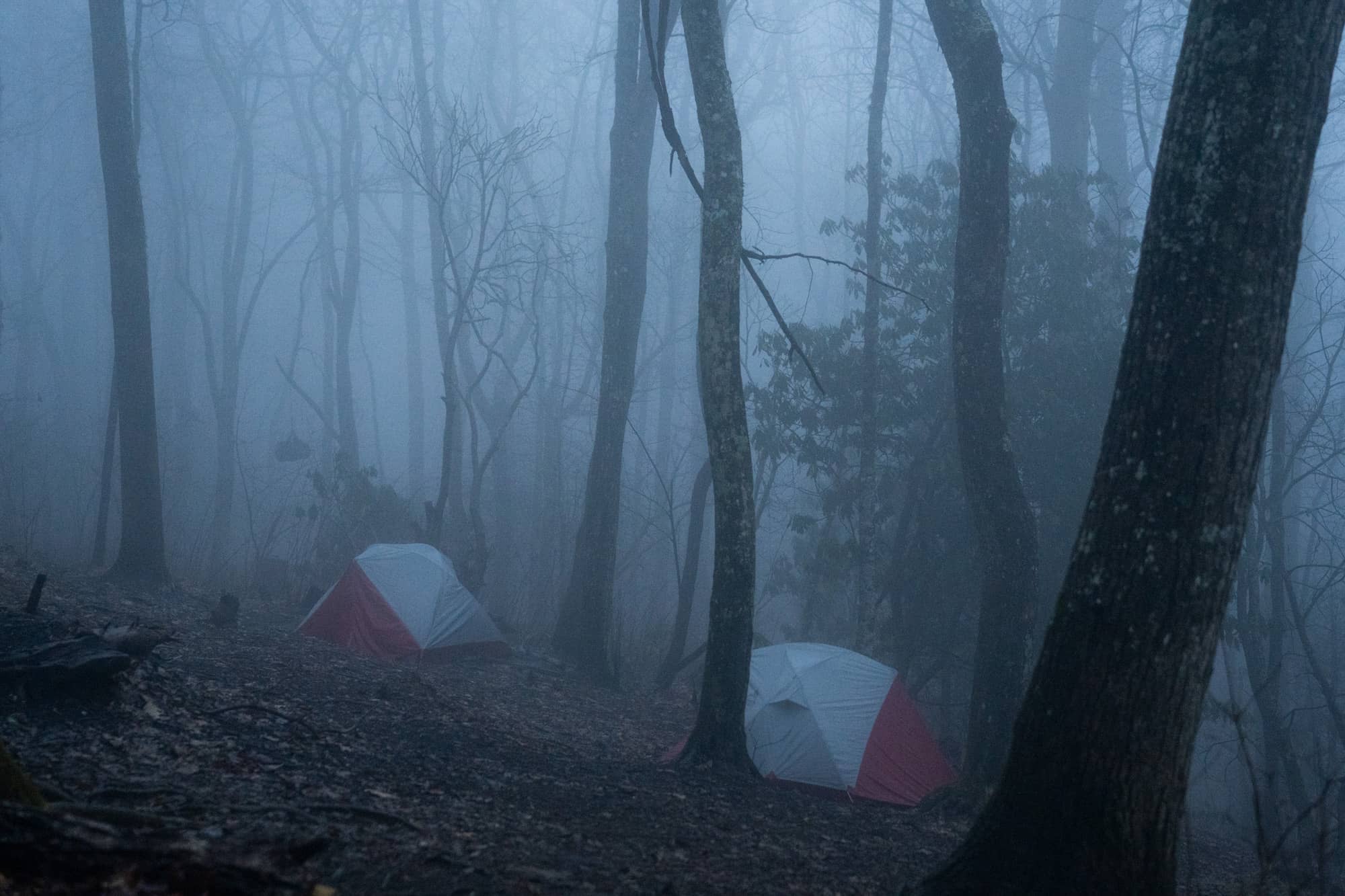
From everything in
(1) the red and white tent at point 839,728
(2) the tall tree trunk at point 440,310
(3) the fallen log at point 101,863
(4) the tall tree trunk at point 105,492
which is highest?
(2) the tall tree trunk at point 440,310

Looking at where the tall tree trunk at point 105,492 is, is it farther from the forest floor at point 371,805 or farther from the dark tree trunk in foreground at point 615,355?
the dark tree trunk in foreground at point 615,355

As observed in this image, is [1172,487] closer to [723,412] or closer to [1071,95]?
[723,412]

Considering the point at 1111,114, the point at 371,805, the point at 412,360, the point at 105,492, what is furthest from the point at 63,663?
the point at 412,360

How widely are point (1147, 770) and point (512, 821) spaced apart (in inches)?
109

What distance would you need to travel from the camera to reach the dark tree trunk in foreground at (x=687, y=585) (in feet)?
40.2

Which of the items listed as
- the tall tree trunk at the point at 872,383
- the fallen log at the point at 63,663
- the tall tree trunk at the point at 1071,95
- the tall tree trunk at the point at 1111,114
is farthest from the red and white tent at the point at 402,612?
the tall tree trunk at the point at 1111,114

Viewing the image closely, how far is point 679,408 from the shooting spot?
3384 centimetres

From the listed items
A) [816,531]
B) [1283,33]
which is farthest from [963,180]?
[816,531]

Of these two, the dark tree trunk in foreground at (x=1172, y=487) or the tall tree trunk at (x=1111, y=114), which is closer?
the dark tree trunk in foreground at (x=1172, y=487)

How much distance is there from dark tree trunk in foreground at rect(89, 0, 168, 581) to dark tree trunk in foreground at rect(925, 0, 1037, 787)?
A: 918cm

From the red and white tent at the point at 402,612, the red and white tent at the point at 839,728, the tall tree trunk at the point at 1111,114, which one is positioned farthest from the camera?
the tall tree trunk at the point at 1111,114

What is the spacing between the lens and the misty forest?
12.0 feet

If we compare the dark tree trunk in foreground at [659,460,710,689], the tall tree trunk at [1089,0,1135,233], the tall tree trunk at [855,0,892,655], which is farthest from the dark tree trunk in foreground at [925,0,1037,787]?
the tall tree trunk at [1089,0,1135,233]

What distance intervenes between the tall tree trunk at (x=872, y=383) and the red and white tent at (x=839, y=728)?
1.97 meters
